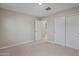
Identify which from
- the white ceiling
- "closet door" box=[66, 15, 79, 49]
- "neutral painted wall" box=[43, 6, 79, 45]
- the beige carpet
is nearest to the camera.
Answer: the white ceiling

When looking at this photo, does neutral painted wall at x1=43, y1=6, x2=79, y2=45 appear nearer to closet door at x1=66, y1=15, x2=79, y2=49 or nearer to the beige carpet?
closet door at x1=66, y1=15, x2=79, y2=49

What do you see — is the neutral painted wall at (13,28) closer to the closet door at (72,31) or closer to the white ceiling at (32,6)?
the white ceiling at (32,6)

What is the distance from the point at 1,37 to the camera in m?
3.20

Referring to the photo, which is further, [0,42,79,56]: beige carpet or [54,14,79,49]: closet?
[54,14,79,49]: closet

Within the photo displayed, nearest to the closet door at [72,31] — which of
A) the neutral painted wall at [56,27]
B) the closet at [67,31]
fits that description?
the closet at [67,31]

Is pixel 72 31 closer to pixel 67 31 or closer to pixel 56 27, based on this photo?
pixel 67 31

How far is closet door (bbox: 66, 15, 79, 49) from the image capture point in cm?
321

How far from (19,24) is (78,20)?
247 centimetres

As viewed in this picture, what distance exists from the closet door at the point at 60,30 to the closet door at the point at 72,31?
0.80 feet

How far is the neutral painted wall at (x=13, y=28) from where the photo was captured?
3.25 m

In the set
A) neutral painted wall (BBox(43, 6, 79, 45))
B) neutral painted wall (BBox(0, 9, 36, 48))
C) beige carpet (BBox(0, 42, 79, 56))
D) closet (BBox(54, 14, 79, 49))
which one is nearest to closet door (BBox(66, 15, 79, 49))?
closet (BBox(54, 14, 79, 49))

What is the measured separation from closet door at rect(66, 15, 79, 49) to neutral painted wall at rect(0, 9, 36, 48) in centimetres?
181

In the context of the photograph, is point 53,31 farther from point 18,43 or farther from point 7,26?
point 7,26

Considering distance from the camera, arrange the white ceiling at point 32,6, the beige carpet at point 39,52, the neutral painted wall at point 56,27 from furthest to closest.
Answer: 1. the neutral painted wall at point 56,27
2. the beige carpet at point 39,52
3. the white ceiling at point 32,6
